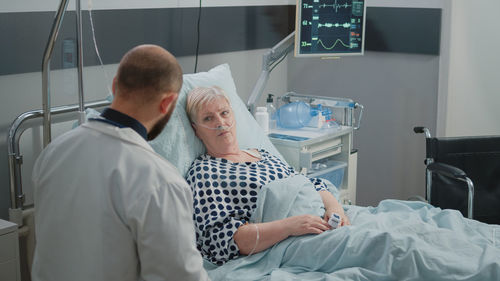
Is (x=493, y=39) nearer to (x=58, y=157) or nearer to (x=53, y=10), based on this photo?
(x=53, y=10)

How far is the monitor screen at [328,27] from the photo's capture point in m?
3.42

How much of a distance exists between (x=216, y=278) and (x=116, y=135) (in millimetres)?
919

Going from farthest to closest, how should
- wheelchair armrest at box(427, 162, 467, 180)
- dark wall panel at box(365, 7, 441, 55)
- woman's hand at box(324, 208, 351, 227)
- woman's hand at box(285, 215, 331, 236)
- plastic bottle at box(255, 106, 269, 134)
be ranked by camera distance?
dark wall panel at box(365, 7, 441, 55), plastic bottle at box(255, 106, 269, 134), wheelchair armrest at box(427, 162, 467, 180), woman's hand at box(324, 208, 351, 227), woman's hand at box(285, 215, 331, 236)

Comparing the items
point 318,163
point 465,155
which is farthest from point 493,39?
point 318,163

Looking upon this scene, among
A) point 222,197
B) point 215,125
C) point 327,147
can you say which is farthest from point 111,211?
point 327,147

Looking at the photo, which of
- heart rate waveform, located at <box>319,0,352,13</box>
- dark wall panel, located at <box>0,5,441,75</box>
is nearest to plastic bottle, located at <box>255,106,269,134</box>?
dark wall panel, located at <box>0,5,441,75</box>

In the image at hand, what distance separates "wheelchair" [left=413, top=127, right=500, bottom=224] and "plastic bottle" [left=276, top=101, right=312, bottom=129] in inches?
23.0

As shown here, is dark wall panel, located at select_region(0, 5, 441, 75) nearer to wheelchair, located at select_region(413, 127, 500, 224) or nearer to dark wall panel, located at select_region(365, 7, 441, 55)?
dark wall panel, located at select_region(365, 7, 441, 55)

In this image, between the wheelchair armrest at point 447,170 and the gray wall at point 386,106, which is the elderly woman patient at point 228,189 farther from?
the gray wall at point 386,106

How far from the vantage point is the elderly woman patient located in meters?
2.31

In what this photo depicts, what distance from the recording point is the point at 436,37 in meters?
3.66

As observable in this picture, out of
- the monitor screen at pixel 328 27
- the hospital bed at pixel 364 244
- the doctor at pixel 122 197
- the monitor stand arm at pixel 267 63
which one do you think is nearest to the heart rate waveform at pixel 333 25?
the monitor screen at pixel 328 27

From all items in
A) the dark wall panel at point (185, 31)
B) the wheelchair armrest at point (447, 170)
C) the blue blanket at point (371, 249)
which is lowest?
the blue blanket at point (371, 249)

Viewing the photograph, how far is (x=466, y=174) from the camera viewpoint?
3160 millimetres
